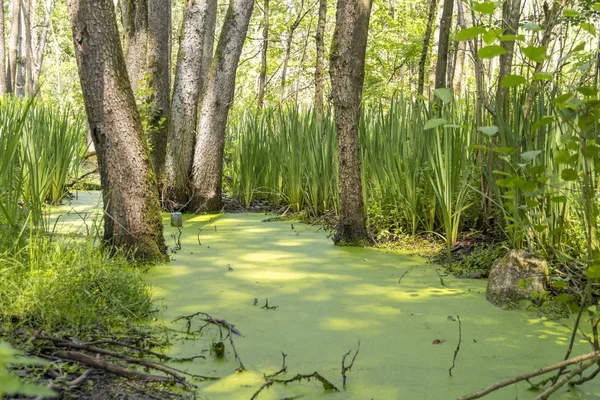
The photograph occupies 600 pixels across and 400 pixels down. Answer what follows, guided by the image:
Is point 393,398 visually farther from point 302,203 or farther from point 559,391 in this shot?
point 302,203

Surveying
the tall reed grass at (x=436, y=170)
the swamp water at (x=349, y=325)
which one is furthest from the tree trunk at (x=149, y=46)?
the swamp water at (x=349, y=325)

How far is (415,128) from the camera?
4207mm

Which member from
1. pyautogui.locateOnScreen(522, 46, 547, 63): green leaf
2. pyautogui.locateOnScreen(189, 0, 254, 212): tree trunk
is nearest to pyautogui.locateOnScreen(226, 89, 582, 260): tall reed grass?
pyautogui.locateOnScreen(189, 0, 254, 212): tree trunk

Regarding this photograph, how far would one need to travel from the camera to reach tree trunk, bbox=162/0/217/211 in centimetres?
567

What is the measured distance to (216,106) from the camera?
5750mm

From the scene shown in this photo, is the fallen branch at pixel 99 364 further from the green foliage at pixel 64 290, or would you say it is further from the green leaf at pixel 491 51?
the green leaf at pixel 491 51

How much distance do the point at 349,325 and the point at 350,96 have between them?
1.97 meters

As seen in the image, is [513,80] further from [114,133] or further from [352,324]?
[114,133]

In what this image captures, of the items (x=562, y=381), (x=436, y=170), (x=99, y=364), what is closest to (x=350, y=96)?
(x=436, y=170)

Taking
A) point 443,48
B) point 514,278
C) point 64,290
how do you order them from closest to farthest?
1. point 64,290
2. point 514,278
3. point 443,48

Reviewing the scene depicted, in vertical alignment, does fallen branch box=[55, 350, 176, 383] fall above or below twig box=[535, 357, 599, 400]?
below

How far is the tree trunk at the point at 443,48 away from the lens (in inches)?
205

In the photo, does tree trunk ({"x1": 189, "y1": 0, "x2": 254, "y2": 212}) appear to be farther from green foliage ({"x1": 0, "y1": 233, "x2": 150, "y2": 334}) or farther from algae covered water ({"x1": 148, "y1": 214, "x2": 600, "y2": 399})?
green foliage ({"x1": 0, "y1": 233, "x2": 150, "y2": 334})

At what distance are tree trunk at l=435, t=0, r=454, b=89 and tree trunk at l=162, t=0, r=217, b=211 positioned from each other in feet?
6.84
